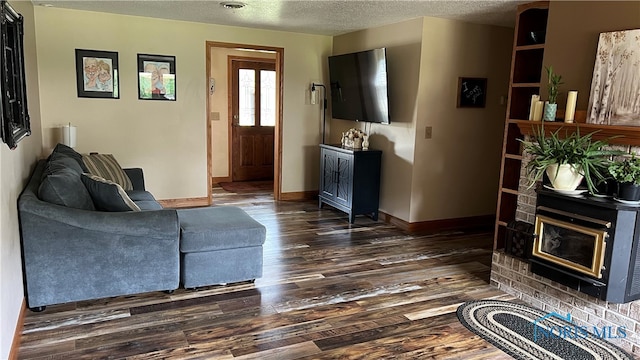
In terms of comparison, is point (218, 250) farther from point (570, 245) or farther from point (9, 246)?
point (570, 245)

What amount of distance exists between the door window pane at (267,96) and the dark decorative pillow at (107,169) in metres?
3.44

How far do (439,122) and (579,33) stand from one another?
1.93 metres

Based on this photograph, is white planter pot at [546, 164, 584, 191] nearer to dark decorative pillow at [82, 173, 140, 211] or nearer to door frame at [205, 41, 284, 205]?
dark decorative pillow at [82, 173, 140, 211]

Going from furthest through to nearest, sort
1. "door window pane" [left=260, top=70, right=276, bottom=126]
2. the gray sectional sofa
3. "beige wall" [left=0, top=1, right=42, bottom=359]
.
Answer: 1. "door window pane" [left=260, top=70, right=276, bottom=126]
2. the gray sectional sofa
3. "beige wall" [left=0, top=1, right=42, bottom=359]

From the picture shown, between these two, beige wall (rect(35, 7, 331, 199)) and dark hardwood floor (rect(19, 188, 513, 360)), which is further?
beige wall (rect(35, 7, 331, 199))

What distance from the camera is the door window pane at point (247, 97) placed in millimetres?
7625

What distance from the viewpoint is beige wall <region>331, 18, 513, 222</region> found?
486 cm

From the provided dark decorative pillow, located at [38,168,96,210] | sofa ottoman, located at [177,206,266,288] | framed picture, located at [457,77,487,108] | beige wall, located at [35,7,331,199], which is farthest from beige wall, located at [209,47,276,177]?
dark decorative pillow, located at [38,168,96,210]

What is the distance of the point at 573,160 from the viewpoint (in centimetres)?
283

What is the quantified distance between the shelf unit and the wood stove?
74 cm

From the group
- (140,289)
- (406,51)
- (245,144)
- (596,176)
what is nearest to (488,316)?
(596,176)

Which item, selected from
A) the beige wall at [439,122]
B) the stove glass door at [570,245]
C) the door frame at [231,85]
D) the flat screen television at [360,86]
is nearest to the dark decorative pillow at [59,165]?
the flat screen television at [360,86]

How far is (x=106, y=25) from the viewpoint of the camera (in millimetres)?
5121

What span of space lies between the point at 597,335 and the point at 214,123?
6.09 metres
